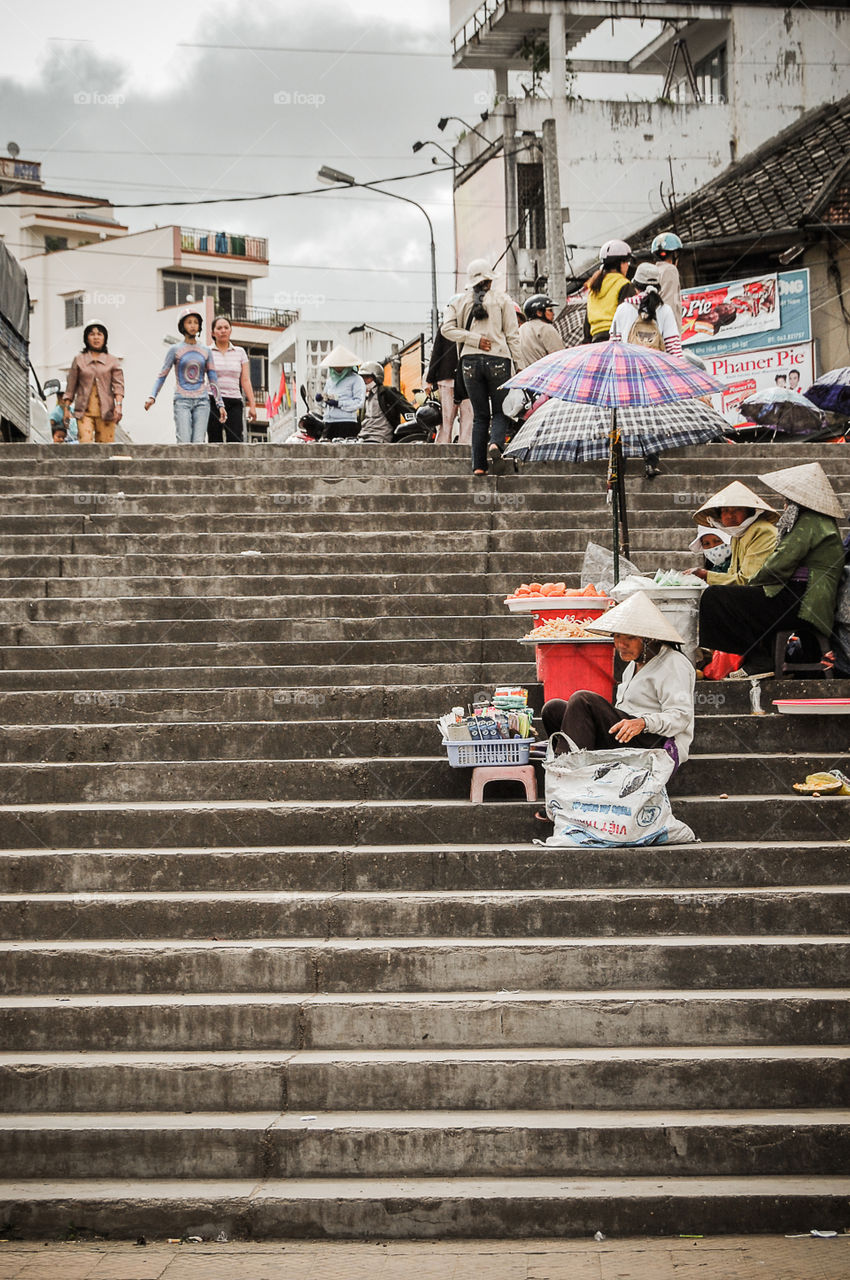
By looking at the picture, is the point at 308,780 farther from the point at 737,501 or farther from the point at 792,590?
the point at 737,501

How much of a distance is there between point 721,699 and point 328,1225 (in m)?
3.70

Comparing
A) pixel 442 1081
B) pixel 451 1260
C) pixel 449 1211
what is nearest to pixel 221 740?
pixel 442 1081

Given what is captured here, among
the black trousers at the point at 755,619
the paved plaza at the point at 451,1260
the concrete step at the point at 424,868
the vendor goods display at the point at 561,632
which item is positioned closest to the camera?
the paved plaza at the point at 451,1260

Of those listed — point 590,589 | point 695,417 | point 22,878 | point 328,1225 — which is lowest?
point 328,1225

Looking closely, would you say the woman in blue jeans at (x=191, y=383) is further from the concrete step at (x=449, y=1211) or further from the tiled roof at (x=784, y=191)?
A: the tiled roof at (x=784, y=191)

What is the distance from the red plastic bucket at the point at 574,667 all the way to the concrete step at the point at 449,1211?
269 cm

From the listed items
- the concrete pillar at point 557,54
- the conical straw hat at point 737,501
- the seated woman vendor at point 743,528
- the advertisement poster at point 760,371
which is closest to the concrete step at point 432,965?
the seated woman vendor at point 743,528

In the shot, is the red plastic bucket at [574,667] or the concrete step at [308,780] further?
the red plastic bucket at [574,667]

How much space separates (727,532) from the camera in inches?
312

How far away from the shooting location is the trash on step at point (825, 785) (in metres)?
6.18

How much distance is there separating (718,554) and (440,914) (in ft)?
12.4

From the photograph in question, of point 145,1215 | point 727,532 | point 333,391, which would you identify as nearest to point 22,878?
point 145,1215

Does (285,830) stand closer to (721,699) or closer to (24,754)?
(24,754)

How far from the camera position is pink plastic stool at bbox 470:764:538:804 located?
6.15m
